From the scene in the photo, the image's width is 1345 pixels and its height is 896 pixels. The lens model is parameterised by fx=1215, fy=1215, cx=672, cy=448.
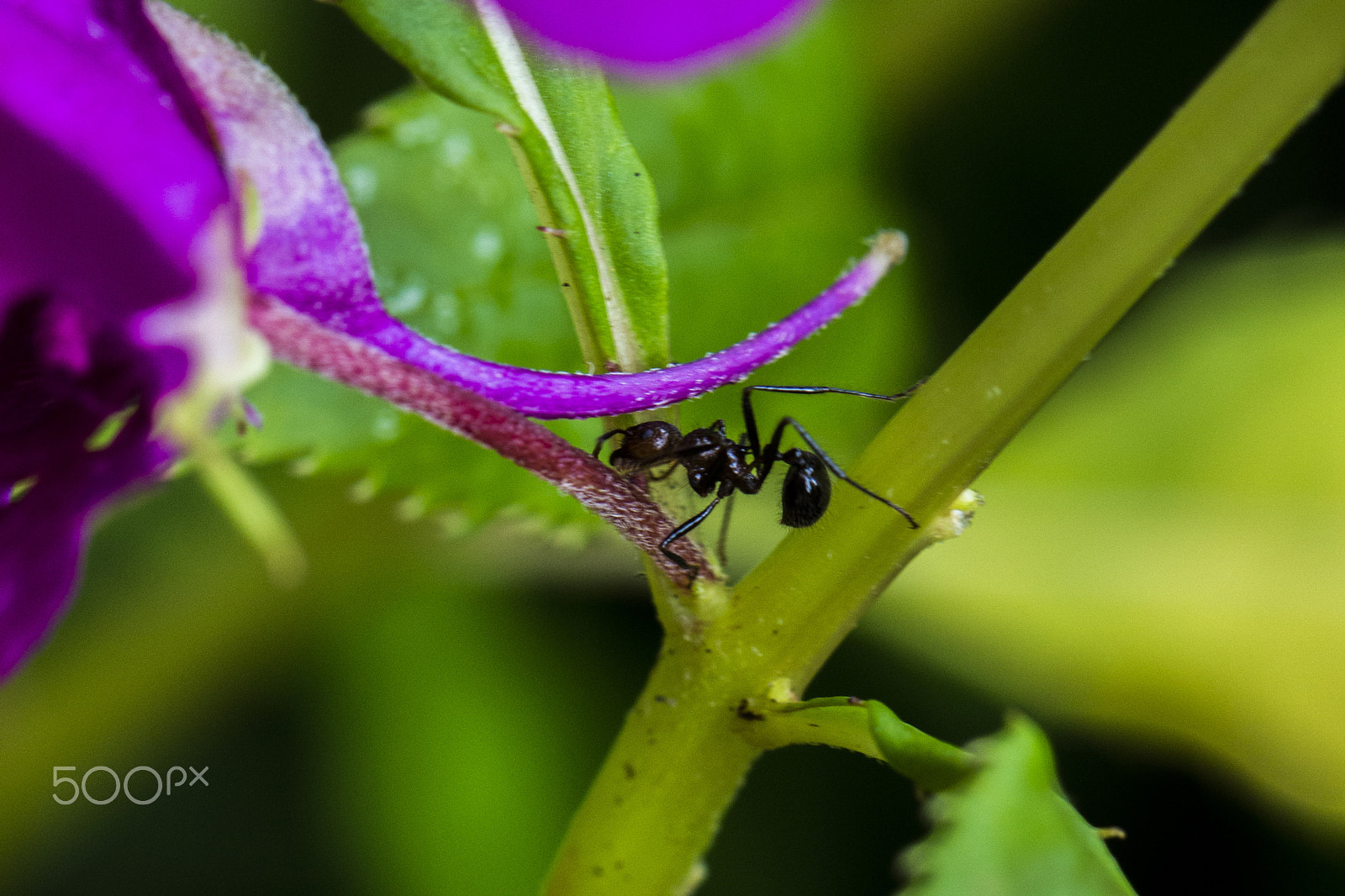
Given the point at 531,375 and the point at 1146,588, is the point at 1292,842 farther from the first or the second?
the point at 531,375

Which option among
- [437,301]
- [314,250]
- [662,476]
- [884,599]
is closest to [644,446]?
[662,476]

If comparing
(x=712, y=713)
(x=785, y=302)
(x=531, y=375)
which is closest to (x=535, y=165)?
(x=531, y=375)

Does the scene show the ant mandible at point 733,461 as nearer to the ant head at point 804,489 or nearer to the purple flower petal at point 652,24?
the ant head at point 804,489

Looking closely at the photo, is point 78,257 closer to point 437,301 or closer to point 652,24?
point 652,24

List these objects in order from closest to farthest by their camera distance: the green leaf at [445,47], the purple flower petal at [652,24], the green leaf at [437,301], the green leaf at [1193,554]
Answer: the purple flower petal at [652,24] < the green leaf at [445,47] < the green leaf at [437,301] < the green leaf at [1193,554]

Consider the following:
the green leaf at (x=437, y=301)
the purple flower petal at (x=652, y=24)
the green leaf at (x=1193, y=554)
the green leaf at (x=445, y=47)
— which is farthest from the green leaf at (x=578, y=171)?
the green leaf at (x=1193, y=554)

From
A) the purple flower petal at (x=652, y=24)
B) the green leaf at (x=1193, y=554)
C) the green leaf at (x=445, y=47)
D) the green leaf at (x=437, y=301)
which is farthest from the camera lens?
the green leaf at (x=1193, y=554)

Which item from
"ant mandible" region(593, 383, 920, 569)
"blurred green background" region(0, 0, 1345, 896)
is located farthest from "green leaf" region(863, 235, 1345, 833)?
"ant mandible" region(593, 383, 920, 569)
